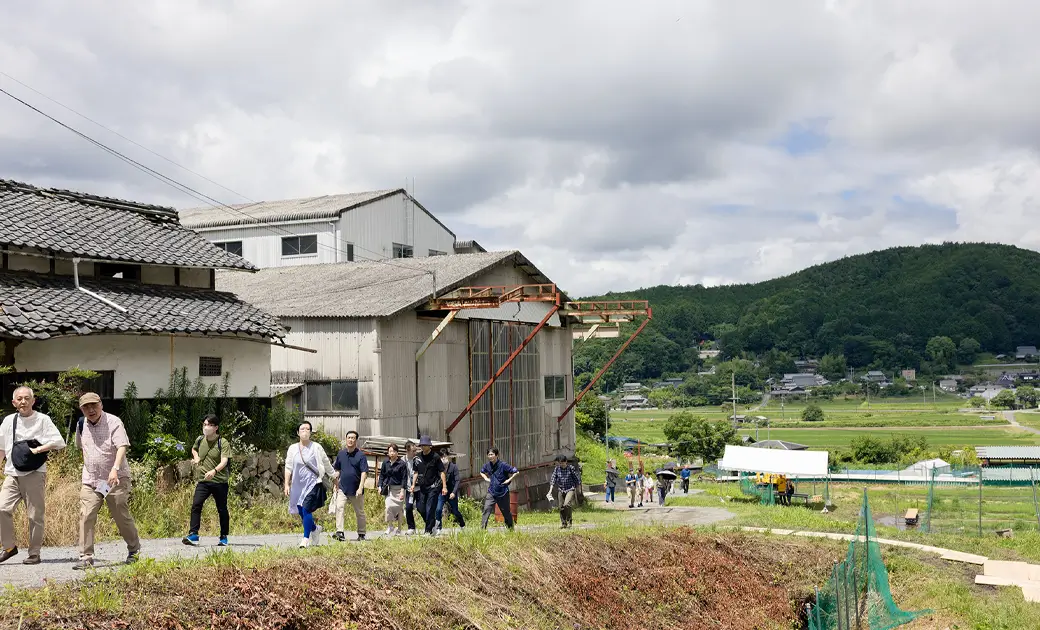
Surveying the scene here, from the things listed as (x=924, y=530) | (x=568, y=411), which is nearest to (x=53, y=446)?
(x=924, y=530)

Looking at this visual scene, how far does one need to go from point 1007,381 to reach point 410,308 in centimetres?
18951

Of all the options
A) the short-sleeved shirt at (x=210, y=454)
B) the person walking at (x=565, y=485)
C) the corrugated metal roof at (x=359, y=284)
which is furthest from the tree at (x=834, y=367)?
the short-sleeved shirt at (x=210, y=454)

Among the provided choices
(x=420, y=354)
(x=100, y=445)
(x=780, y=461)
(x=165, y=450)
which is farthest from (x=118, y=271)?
(x=780, y=461)

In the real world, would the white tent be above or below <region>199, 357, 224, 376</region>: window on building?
below

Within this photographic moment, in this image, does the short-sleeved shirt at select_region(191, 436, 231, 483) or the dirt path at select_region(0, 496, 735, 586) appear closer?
the dirt path at select_region(0, 496, 735, 586)

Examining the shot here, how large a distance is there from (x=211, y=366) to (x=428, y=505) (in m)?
7.55

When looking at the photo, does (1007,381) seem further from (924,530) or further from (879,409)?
(924,530)

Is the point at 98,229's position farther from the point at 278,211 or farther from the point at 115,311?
the point at 278,211

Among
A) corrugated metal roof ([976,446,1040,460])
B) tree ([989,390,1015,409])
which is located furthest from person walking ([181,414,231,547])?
tree ([989,390,1015,409])

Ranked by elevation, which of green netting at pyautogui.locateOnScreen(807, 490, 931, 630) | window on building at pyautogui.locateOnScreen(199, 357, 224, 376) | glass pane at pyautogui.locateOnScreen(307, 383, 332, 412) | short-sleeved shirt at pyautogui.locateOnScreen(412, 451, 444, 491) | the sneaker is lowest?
green netting at pyautogui.locateOnScreen(807, 490, 931, 630)

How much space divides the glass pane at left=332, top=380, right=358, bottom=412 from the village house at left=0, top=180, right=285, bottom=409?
11.4 ft

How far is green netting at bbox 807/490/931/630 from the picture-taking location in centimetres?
1639

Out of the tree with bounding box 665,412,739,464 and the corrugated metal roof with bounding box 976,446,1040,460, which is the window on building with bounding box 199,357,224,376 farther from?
the tree with bounding box 665,412,739,464

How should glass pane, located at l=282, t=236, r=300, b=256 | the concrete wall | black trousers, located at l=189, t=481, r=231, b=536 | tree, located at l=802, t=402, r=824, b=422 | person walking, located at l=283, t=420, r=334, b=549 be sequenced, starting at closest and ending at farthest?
black trousers, located at l=189, t=481, r=231, b=536, person walking, located at l=283, t=420, r=334, b=549, the concrete wall, glass pane, located at l=282, t=236, r=300, b=256, tree, located at l=802, t=402, r=824, b=422
